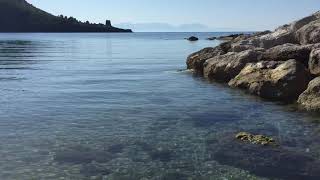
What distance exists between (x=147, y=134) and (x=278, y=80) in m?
11.8

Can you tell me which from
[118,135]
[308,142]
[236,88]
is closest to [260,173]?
[308,142]

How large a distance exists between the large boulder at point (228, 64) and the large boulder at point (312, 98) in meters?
8.78

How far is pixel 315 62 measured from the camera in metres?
27.6

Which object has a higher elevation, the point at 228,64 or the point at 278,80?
the point at 228,64

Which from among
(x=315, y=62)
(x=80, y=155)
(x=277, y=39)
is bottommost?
(x=80, y=155)

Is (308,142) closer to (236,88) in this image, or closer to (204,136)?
(204,136)

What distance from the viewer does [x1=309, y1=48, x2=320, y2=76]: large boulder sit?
27255 millimetres

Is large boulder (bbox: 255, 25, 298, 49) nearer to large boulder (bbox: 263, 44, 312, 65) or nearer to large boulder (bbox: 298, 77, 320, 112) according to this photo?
large boulder (bbox: 263, 44, 312, 65)

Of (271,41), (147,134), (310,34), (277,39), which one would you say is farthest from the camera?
(271,41)

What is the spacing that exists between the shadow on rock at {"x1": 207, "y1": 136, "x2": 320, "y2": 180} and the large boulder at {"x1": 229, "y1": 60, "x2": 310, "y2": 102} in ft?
36.3

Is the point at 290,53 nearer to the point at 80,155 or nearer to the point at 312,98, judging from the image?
the point at 312,98

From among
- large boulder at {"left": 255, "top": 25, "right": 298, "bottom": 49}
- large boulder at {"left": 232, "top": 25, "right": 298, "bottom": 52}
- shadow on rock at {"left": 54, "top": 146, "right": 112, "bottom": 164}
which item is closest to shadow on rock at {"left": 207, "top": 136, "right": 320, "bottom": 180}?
shadow on rock at {"left": 54, "top": 146, "right": 112, "bottom": 164}

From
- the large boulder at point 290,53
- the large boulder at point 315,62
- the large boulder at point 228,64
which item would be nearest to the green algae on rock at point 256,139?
the large boulder at point 315,62

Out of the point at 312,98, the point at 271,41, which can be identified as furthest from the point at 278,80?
the point at 271,41
